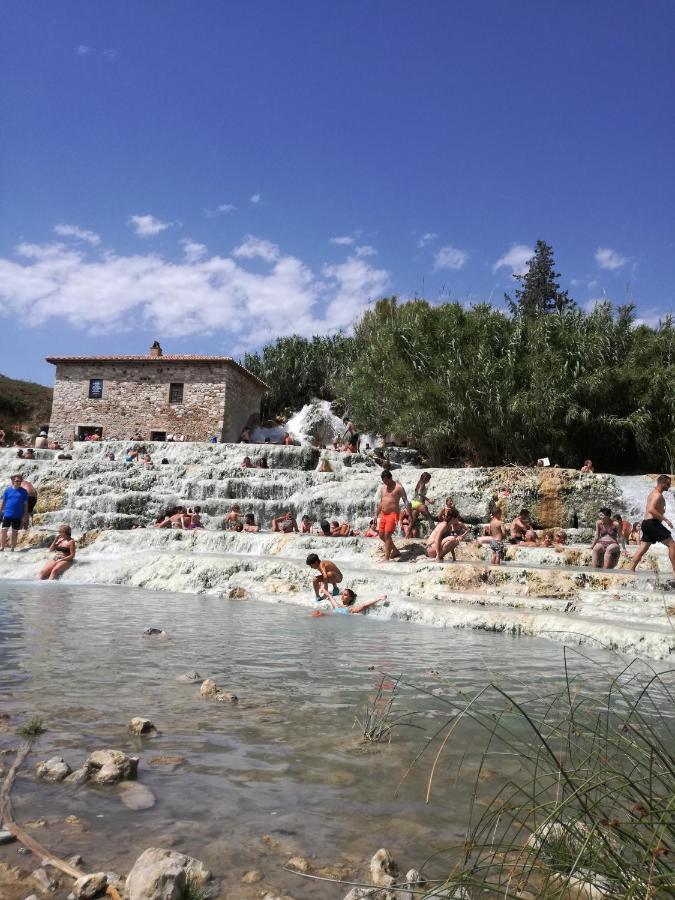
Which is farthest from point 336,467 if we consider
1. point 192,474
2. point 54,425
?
point 54,425

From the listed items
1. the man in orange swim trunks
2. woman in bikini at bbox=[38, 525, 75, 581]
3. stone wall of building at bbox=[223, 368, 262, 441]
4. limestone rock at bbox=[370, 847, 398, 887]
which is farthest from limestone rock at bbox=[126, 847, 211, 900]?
stone wall of building at bbox=[223, 368, 262, 441]

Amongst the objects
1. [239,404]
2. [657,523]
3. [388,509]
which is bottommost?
[388,509]

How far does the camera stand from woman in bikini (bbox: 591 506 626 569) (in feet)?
38.0

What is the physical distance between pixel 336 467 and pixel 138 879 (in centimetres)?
2132

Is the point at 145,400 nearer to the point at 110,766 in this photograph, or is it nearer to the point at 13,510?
the point at 13,510

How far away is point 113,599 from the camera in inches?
378

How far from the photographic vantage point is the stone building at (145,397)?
32.0m

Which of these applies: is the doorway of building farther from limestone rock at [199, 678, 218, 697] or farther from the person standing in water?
limestone rock at [199, 678, 218, 697]

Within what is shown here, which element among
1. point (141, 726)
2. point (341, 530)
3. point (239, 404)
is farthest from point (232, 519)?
point (239, 404)

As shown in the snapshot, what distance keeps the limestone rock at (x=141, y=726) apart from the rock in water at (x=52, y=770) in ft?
1.82

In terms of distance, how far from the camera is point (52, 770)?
2689mm

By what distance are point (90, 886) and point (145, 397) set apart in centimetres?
3206

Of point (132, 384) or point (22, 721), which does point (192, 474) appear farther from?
point (22, 721)

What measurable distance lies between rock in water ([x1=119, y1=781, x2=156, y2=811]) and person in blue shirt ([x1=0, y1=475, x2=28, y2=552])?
501 inches
